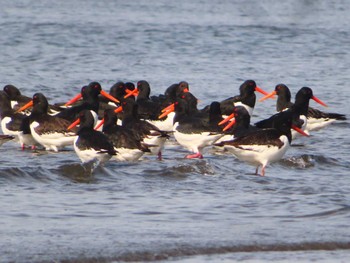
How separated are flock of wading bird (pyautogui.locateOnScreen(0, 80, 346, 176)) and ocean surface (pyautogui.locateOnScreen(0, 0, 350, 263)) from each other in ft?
0.76

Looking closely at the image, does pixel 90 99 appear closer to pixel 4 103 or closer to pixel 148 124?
pixel 4 103

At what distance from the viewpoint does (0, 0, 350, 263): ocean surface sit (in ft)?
26.4

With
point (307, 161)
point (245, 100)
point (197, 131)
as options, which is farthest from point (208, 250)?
point (245, 100)

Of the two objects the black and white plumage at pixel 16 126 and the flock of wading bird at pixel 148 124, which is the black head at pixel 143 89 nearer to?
the flock of wading bird at pixel 148 124

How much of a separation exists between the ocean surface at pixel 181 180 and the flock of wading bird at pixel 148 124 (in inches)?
9.1

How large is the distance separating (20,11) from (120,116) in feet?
45.8

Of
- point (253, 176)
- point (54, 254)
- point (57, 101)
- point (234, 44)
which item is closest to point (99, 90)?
point (57, 101)

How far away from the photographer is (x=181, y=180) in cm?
1090

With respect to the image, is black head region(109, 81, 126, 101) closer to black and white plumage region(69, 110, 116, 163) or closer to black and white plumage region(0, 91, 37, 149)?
black and white plumage region(0, 91, 37, 149)

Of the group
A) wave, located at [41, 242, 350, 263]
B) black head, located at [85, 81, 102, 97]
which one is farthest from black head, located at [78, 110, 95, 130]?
wave, located at [41, 242, 350, 263]

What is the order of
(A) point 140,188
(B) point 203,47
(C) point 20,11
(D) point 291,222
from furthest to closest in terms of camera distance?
(C) point 20,11
(B) point 203,47
(A) point 140,188
(D) point 291,222

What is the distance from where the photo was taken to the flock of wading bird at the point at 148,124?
11766 millimetres

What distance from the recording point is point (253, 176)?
11336 millimetres

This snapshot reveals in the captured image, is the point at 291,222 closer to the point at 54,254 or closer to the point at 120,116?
the point at 54,254
